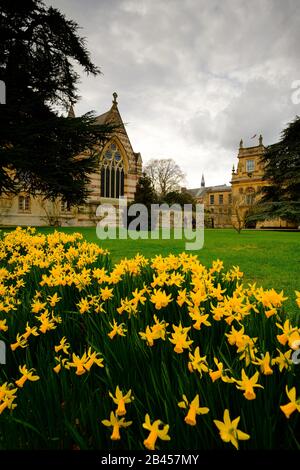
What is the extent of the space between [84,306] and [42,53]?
15993 millimetres

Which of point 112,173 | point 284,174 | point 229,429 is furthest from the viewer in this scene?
point 112,173

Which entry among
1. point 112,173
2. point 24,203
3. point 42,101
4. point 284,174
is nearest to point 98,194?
point 112,173

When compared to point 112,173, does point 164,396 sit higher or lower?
lower

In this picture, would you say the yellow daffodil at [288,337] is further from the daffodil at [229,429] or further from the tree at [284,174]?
the tree at [284,174]

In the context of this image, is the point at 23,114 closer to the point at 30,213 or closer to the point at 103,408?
the point at 103,408

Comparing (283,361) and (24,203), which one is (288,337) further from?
(24,203)

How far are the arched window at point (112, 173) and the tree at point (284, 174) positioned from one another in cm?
1518

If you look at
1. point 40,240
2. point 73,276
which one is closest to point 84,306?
point 73,276

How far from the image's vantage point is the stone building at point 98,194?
26.0m

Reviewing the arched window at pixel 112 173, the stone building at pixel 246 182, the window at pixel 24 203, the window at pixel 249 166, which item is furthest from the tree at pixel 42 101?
the window at pixel 249 166

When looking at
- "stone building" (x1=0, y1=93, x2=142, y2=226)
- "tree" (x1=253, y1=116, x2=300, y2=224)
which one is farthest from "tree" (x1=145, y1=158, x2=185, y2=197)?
"tree" (x1=253, y1=116, x2=300, y2=224)

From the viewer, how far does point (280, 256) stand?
27.9 feet

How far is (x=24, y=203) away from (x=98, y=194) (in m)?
7.42

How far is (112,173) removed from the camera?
3164 centimetres
